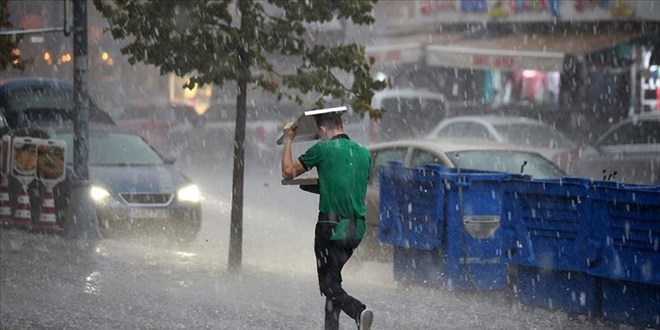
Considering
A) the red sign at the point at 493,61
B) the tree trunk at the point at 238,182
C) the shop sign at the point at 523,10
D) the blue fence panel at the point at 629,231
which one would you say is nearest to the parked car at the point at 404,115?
the shop sign at the point at 523,10

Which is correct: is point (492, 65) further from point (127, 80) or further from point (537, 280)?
point (127, 80)

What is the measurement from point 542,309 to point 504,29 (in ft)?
72.9

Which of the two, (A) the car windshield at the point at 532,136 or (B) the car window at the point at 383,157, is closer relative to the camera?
(B) the car window at the point at 383,157

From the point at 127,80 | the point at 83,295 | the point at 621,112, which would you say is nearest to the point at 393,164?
the point at 83,295

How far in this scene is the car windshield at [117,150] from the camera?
16922 millimetres

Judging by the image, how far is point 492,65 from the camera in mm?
29016

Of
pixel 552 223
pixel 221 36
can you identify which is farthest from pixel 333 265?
pixel 221 36

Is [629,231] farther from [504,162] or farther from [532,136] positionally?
[532,136]

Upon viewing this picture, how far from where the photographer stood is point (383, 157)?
47.0ft

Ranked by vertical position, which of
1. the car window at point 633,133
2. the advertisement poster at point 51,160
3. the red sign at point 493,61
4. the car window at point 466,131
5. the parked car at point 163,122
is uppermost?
the advertisement poster at point 51,160

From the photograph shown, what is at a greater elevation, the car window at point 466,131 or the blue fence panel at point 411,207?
the blue fence panel at point 411,207

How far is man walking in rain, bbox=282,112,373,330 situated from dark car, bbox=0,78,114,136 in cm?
1278

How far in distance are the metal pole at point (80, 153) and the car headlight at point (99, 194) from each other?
0.80ft

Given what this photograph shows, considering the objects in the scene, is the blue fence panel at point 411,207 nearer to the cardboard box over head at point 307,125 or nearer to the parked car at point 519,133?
the cardboard box over head at point 307,125
